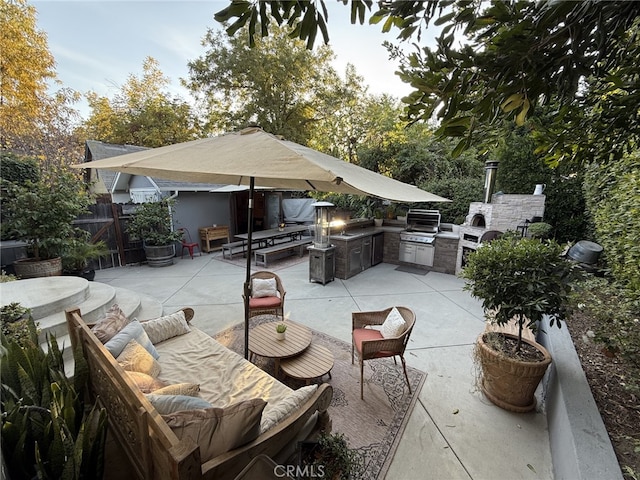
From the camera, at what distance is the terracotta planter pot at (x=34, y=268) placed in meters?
4.83

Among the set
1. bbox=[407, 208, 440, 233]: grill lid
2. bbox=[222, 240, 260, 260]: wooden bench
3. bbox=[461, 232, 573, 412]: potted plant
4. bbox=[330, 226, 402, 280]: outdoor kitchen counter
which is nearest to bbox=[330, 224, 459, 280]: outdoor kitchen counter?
bbox=[330, 226, 402, 280]: outdoor kitchen counter

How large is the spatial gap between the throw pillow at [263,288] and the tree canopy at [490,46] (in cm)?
325

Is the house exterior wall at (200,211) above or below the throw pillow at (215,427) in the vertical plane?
above

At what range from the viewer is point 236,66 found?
11703 mm

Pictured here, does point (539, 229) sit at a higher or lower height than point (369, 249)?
higher

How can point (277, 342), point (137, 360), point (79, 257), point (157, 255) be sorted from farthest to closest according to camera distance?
point (157, 255) → point (79, 257) → point (277, 342) → point (137, 360)

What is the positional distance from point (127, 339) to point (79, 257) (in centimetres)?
471

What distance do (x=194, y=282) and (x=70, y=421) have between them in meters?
4.90

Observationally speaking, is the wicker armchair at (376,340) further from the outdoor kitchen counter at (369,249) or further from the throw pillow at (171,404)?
the outdoor kitchen counter at (369,249)

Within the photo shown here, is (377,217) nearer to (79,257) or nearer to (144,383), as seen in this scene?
(144,383)

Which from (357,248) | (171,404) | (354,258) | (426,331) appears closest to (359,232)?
(357,248)

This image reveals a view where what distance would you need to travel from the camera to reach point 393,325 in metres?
2.83

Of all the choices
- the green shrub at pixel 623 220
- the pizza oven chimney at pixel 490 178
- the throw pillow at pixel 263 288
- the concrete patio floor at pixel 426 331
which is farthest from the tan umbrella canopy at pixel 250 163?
the pizza oven chimney at pixel 490 178

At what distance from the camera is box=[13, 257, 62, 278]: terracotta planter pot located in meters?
4.83
